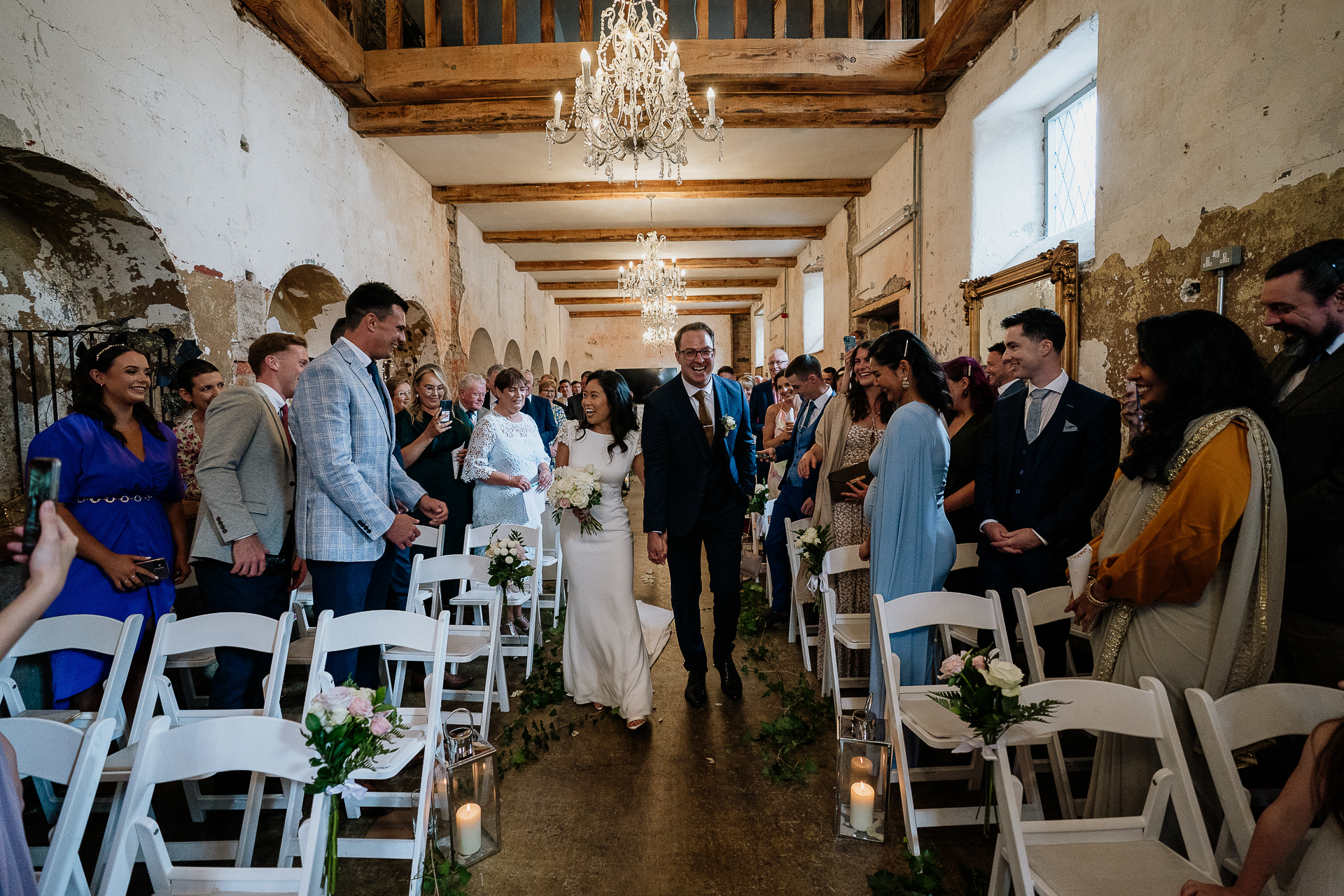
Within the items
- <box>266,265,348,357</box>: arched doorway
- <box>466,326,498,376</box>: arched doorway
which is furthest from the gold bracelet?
<box>466,326,498,376</box>: arched doorway

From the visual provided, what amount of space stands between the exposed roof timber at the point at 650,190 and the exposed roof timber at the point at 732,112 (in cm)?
203

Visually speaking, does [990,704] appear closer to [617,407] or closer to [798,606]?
[617,407]

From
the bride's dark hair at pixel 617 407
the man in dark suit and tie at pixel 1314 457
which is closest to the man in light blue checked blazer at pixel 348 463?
the bride's dark hair at pixel 617 407

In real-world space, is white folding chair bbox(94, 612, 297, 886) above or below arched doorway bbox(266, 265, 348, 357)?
below

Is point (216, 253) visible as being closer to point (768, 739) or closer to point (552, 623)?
point (552, 623)

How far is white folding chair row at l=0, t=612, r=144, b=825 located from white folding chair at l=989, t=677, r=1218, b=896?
8.84 ft

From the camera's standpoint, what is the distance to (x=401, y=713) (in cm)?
236

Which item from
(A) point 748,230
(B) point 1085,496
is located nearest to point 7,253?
(B) point 1085,496

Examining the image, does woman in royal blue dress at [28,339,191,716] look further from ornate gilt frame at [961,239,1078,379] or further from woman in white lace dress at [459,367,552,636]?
ornate gilt frame at [961,239,1078,379]

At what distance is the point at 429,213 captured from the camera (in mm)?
8203

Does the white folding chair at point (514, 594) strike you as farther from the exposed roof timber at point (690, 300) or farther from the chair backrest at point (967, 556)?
the exposed roof timber at point (690, 300)

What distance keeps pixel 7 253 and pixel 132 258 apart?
599 millimetres

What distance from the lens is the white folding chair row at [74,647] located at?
2.16 metres

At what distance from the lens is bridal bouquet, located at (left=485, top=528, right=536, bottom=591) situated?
3316 mm
